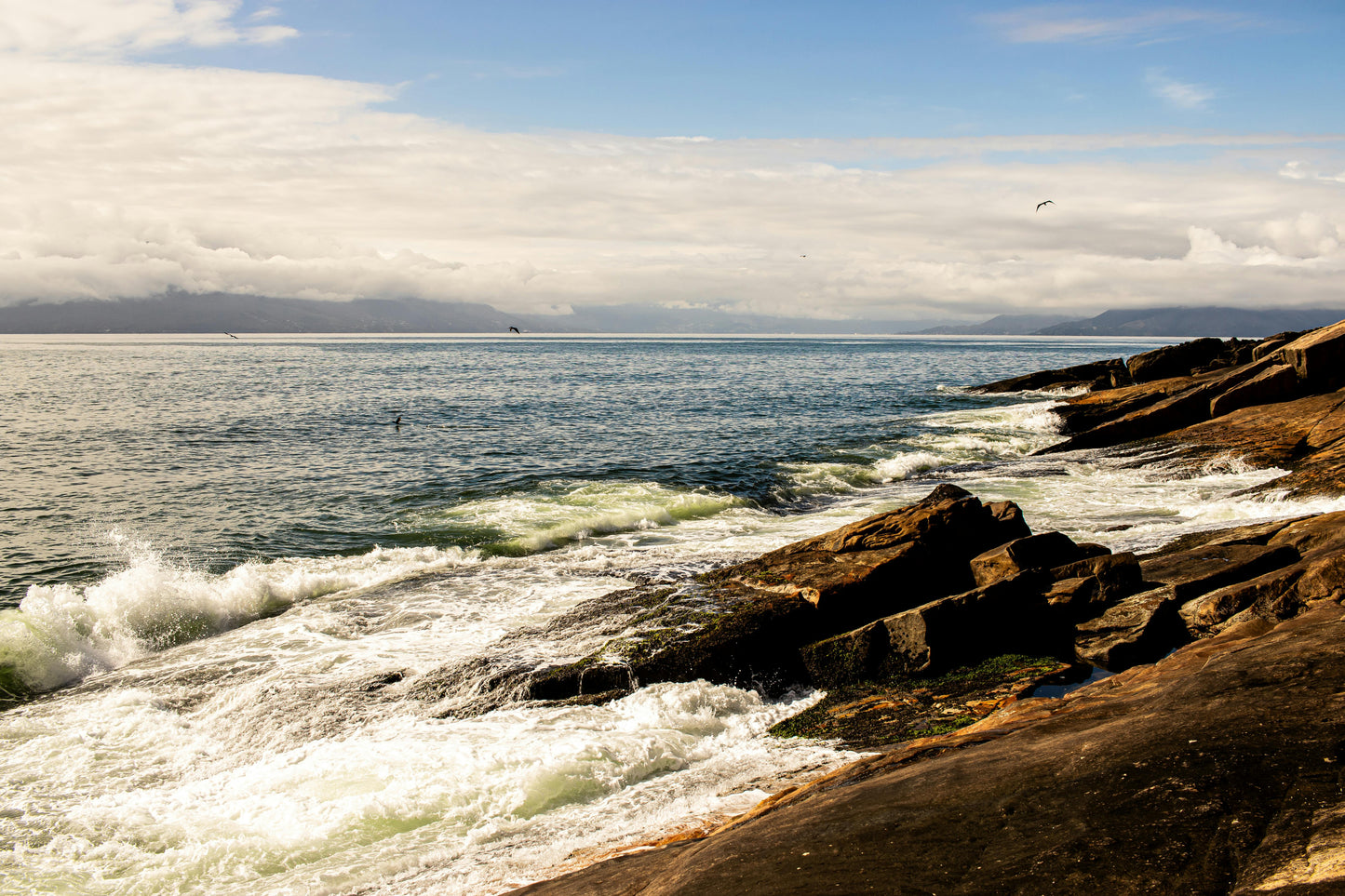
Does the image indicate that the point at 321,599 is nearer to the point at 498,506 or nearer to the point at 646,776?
the point at 498,506

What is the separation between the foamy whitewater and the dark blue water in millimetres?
206

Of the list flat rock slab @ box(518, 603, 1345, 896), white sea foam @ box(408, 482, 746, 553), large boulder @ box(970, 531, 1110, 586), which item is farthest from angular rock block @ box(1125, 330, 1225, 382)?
flat rock slab @ box(518, 603, 1345, 896)

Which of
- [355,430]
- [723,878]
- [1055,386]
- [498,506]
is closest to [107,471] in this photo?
[355,430]

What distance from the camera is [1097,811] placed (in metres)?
4.82

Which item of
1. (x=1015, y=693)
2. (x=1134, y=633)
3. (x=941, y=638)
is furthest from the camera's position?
(x=941, y=638)

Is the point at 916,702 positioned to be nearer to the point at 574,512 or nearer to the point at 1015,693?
the point at 1015,693

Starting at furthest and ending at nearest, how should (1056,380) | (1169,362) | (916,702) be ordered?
(1056,380) → (1169,362) → (916,702)

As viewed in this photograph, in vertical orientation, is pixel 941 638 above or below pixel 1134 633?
below

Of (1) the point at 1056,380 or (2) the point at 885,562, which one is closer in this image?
(2) the point at 885,562

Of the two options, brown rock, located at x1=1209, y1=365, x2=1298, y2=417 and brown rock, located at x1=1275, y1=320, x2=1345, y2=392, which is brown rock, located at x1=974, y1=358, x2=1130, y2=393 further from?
brown rock, located at x1=1275, y1=320, x2=1345, y2=392

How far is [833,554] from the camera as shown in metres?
13.9

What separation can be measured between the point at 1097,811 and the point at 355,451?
111ft

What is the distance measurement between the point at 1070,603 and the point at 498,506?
55.7 feet

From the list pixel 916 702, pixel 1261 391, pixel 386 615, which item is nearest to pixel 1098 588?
pixel 916 702
